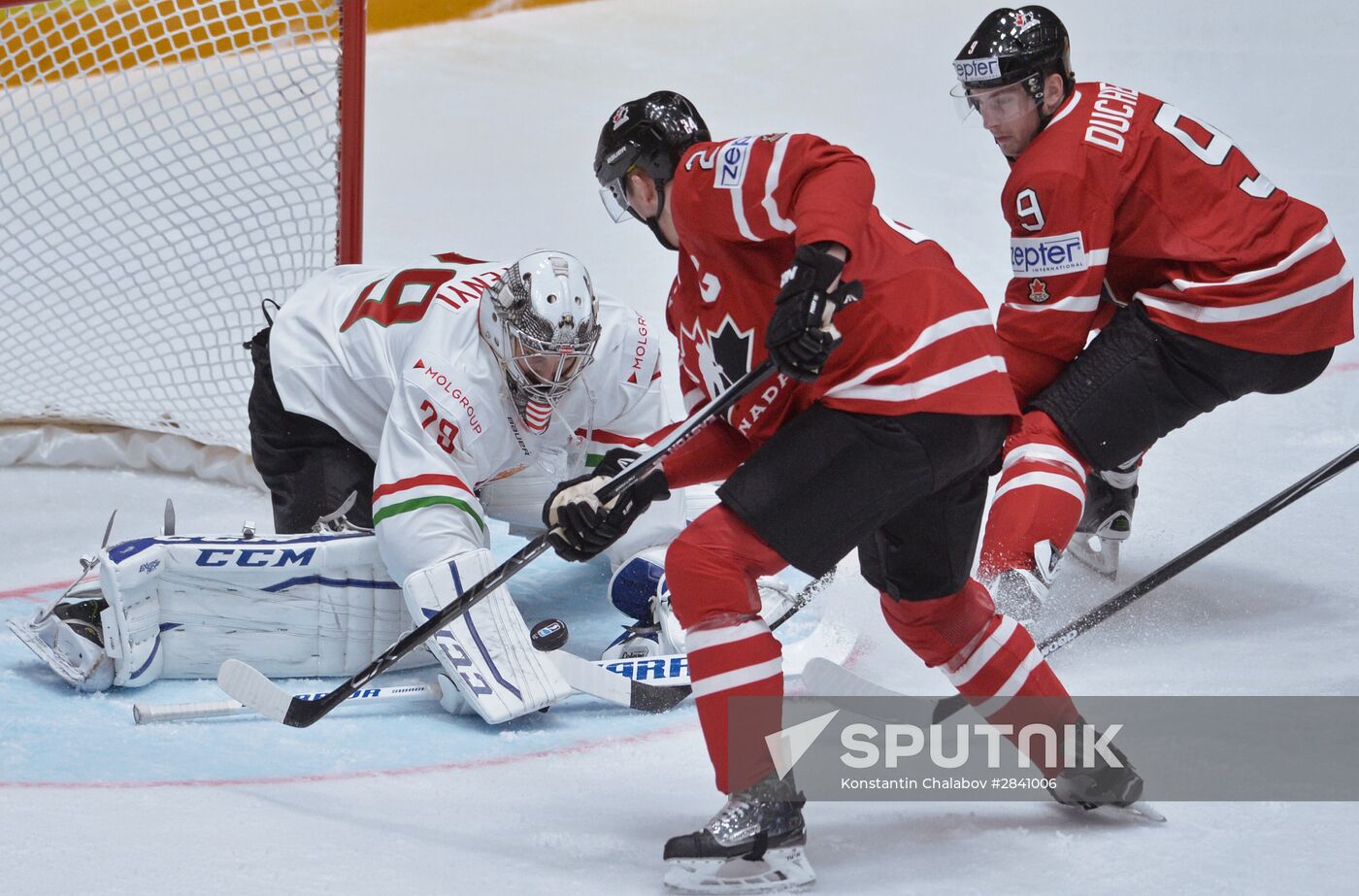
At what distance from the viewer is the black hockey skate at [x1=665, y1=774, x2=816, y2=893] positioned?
204cm

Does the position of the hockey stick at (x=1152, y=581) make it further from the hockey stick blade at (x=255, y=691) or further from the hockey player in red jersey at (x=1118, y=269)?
the hockey stick blade at (x=255, y=691)

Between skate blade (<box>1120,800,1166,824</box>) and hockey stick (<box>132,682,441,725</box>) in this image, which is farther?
hockey stick (<box>132,682,441,725</box>)

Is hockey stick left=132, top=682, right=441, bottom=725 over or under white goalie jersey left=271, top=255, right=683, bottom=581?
under

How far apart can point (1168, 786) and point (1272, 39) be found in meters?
5.49

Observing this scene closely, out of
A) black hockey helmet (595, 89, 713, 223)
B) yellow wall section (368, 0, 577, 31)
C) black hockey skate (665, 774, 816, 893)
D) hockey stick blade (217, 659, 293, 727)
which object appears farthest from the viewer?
yellow wall section (368, 0, 577, 31)

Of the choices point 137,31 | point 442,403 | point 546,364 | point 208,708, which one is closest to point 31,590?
point 208,708

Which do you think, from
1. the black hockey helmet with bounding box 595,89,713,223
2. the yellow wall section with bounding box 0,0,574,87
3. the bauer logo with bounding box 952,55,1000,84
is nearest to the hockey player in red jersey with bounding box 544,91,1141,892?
the black hockey helmet with bounding box 595,89,713,223

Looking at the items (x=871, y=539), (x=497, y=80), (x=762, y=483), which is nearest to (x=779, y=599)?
(x=871, y=539)

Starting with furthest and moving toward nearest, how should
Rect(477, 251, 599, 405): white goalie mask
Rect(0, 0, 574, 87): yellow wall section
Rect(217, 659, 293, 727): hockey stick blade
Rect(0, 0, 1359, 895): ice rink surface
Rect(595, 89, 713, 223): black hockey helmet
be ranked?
1. Rect(0, 0, 574, 87): yellow wall section
2. Rect(477, 251, 599, 405): white goalie mask
3. Rect(217, 659, 293, 727): hockey stick blade
4. Rect(595, 89, 713, 223): black hockey helmet
5. Rect(0, 0, 1359, 895): ice rink surface

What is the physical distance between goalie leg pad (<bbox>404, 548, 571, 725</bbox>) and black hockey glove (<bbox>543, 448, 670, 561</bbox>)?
643 millimetres

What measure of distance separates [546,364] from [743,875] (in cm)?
128

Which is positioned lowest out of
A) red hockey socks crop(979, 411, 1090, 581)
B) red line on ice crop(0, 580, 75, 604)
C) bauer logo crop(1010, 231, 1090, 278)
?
red line on ice crop(0, 580, 75, 604)

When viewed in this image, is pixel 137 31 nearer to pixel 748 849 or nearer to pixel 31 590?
pixel 31 590

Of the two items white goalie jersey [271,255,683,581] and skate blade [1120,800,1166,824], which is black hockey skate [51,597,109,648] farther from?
skate blade [1120,800,1166,824]
